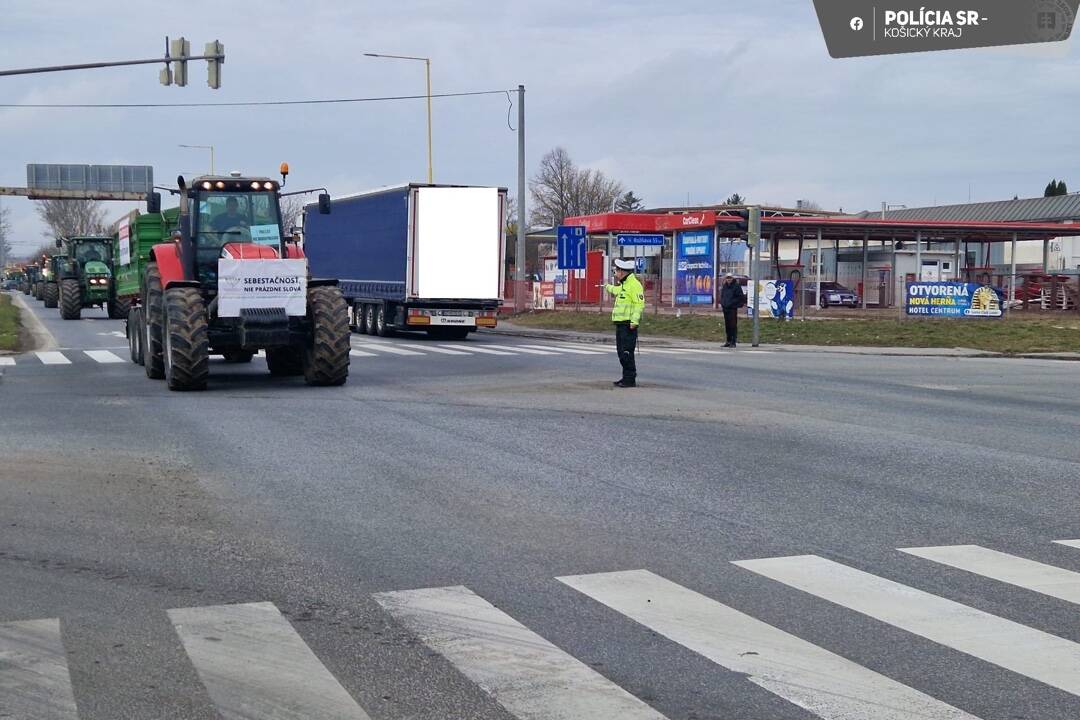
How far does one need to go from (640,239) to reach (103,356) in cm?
1854

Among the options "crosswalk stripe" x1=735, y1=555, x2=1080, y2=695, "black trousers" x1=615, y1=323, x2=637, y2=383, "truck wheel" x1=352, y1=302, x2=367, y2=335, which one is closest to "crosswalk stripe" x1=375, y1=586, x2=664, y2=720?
"crosswalk stripe" x1=735, y1=555, x2=1080, y2=695

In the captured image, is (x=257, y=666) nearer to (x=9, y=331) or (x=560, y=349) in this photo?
(x=560, y=349)

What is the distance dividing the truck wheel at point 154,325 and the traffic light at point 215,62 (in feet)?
29.2

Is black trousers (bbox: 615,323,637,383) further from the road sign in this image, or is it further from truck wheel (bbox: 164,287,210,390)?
the road sign

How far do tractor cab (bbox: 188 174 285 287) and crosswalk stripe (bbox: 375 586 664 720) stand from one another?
12759 millimetres

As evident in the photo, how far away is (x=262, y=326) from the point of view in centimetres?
1772

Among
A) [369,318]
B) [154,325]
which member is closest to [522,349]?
[369,318]

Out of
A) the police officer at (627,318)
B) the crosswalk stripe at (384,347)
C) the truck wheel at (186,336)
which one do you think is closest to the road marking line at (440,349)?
the crosswalk stripe at (384,347)

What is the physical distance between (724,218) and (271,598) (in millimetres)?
38222

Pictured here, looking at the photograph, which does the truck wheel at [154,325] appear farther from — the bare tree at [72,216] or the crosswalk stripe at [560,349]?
the bare tree at [72,216]

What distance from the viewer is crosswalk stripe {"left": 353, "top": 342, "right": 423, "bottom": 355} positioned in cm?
2808

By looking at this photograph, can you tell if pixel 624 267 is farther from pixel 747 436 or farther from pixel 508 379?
pixel 747 436

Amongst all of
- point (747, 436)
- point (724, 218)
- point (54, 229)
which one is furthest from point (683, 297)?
point (54, 229)

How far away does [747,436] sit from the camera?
13.5 m
